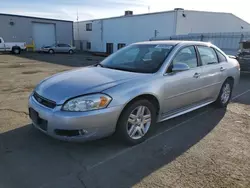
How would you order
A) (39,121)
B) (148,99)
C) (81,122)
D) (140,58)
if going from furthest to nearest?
(140,58) < (148,99) < (39,121) < (81,122)

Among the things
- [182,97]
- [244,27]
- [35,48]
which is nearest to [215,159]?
[182,97]

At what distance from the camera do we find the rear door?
440cm

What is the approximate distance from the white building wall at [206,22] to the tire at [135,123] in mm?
20059

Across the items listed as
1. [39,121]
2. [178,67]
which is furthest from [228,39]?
[39,121]

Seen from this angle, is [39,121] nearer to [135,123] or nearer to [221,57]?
[135,123]

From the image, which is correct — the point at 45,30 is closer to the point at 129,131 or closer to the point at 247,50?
the point at 247,50

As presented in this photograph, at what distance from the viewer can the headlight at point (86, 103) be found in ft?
9.48

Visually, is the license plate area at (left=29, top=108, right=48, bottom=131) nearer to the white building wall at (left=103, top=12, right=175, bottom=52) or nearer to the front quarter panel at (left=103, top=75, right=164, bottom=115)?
the front quarter panel at (left=103, top=75, right=164, bottom=115)

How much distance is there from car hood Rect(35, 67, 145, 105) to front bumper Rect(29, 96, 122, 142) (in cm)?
20

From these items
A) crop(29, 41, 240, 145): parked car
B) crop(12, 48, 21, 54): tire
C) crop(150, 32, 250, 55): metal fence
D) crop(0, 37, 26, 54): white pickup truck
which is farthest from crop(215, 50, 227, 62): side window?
crop(12, 48, 21, 54): tire

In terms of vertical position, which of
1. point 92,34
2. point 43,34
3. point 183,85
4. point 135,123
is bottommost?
point 135,123

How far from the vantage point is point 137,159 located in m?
3.05

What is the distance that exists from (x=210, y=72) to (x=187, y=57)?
70 cm

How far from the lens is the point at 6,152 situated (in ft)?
10.5
